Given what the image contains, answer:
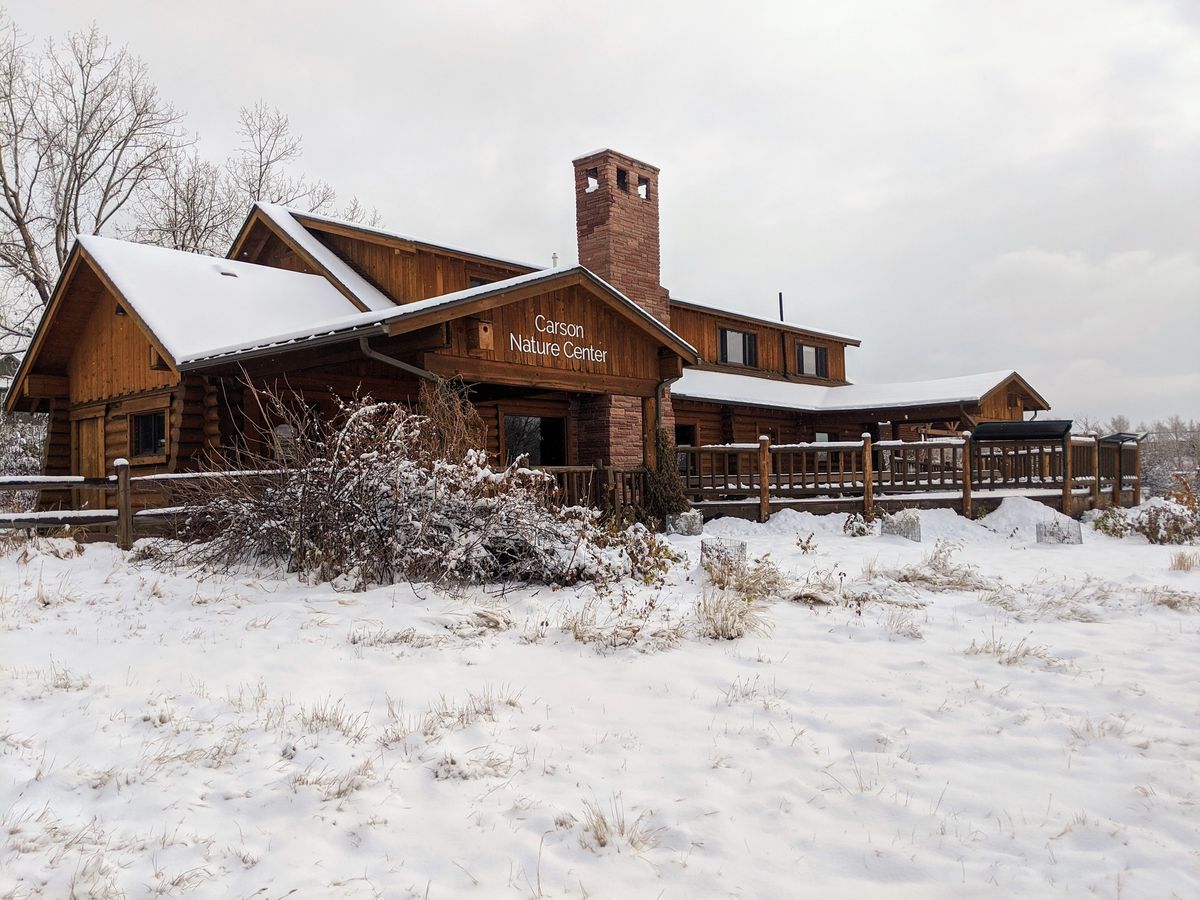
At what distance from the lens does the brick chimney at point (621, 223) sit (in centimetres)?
1812

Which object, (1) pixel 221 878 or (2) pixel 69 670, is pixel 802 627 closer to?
(1) pixel 221 878

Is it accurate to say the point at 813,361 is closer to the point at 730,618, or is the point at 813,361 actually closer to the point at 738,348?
the point at 738,348

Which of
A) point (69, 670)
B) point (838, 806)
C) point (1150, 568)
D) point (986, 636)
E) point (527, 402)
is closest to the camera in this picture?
point (838, 806)

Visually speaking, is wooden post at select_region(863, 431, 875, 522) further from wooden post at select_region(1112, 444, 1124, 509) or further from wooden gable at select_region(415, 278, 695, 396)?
wooden post at select_region(1112, 444, 1124, 509)

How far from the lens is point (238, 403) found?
13883 millimetres

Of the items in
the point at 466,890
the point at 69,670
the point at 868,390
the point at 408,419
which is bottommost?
the point at 466,890

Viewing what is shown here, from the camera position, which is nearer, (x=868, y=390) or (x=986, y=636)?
(x=986, y=636)

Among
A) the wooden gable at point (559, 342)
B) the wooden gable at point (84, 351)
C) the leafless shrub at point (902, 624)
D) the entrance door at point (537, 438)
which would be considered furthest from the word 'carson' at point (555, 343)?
the leafless shrub at point (902, 624)

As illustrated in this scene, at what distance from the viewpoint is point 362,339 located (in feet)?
35.7

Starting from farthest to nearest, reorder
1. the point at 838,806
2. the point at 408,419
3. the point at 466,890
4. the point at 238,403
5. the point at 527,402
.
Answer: the point at 527,402 → the point at 238,403 → the point at 408,419 → the point at 838,806 → the point at 466,890

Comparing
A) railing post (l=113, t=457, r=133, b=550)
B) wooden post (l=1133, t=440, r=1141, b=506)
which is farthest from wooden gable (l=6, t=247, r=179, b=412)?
wooden post (l=1133, t=440, r=1141, b=506)

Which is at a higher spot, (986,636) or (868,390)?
(868,390)

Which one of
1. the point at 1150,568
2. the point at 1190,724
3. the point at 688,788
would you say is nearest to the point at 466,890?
the point at 688,788

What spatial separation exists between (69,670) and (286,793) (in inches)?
94.4
